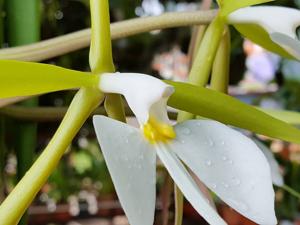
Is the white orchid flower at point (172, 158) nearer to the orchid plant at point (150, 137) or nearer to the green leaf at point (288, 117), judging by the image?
the orchid plant at point (150, 137)

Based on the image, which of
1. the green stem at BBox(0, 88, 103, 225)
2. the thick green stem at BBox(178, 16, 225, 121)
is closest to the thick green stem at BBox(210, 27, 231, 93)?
the thick green stem at BBox(178, 16, 225, 121)

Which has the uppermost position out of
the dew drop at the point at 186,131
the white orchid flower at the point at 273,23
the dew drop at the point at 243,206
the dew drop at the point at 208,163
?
the white orchid flower at the point at 273,23

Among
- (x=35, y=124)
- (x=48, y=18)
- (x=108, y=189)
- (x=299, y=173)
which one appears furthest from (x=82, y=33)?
(x=108, y=189)

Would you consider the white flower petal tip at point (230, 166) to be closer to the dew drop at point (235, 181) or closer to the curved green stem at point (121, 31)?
the dew drop at point (235, 181)

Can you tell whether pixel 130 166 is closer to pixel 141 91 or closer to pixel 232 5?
pixel 141 91

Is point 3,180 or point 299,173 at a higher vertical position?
point 3,180

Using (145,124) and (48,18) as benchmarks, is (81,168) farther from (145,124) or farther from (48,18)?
(145,124)

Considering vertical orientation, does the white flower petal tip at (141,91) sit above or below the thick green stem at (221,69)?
above

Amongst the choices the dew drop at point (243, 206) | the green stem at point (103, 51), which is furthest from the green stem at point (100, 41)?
the dew drop at point (243, 206)

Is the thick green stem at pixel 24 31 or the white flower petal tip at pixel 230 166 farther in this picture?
the thick green stem at pixel 24 31
